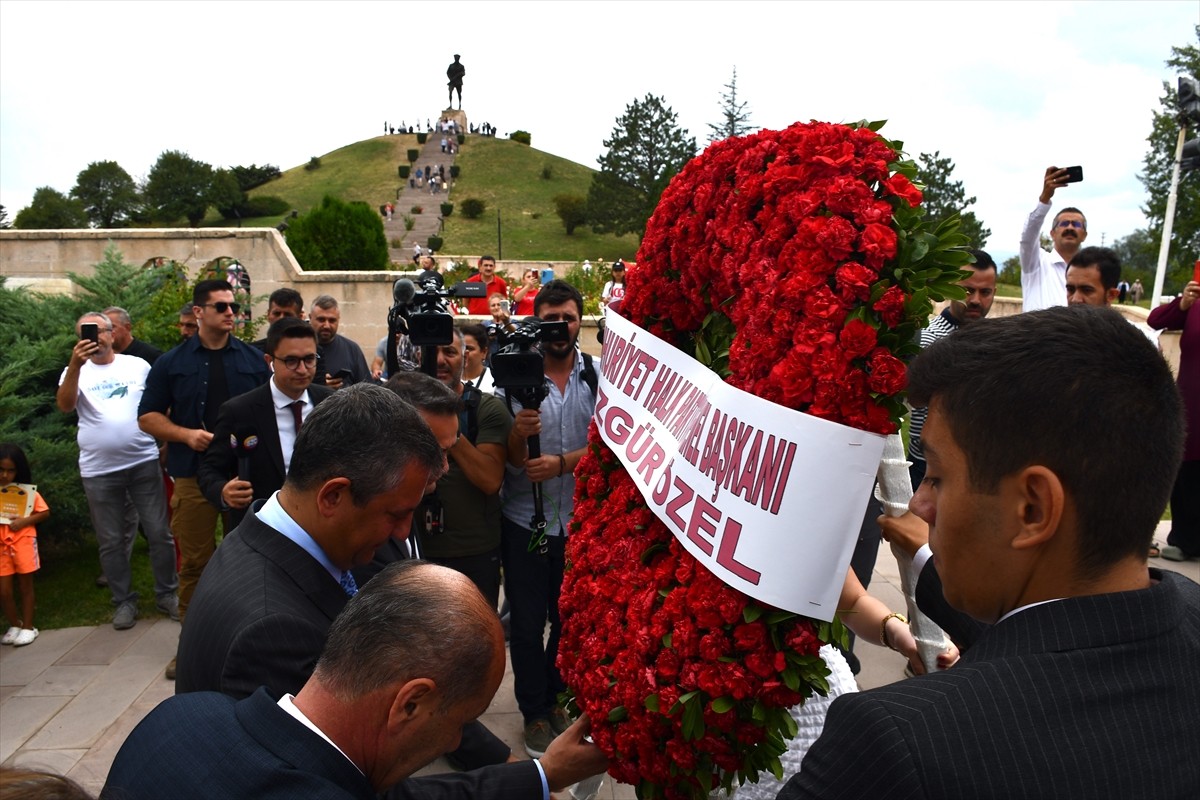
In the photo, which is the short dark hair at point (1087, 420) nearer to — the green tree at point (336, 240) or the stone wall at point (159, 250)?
the stone wall at point (159, 250)

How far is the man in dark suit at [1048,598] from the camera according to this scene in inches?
43.4

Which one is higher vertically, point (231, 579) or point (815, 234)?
point (815, 234)

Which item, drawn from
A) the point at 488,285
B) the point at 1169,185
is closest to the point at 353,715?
the point at 488,285

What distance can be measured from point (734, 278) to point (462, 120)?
263ft

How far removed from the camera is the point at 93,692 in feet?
16.8

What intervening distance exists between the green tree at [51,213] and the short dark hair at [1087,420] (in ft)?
193


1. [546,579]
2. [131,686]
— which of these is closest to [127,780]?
[546,579]

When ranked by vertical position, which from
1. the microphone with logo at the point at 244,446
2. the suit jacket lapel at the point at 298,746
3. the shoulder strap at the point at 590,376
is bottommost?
the microphone with logo at the point at 244,446

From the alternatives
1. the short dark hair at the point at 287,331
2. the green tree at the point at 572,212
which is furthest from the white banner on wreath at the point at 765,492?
the green tree at the point at 572,212

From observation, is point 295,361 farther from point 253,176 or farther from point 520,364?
point 253,176

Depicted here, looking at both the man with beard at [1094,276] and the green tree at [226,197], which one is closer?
the man with beard at [1094,276]

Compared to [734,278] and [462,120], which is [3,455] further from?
[462,120]

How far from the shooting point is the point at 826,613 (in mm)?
1718

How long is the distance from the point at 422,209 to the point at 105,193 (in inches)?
945
